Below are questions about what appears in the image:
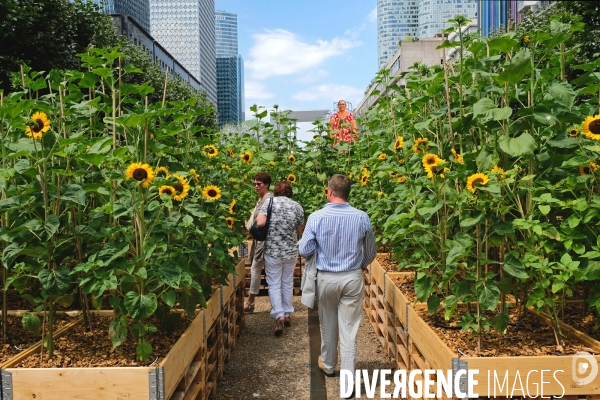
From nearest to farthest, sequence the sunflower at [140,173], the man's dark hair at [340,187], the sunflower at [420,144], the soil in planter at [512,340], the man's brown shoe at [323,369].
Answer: the sunflower at [140,173]
the soil in planter at [512,340]
the sunflower at [420,144]
the man's dark hair at [340,187]
the man's brown shoe at [323,369]

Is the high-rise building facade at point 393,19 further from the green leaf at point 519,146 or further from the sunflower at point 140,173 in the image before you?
the sunflower at point 140,173

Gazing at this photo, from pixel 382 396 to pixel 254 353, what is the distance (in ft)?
4.68

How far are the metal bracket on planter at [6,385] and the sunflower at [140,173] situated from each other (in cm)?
106

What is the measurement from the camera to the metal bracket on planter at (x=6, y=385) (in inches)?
101

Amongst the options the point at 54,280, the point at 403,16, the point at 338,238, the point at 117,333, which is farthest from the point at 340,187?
the point at 403,16

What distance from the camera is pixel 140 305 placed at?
2.71 m

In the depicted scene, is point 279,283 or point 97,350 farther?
point 279,283

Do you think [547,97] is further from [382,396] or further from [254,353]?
[254,353]

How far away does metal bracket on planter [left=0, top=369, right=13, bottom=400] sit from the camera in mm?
2576

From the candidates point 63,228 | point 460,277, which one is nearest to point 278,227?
point 460,277

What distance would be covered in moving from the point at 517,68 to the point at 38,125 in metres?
2.32

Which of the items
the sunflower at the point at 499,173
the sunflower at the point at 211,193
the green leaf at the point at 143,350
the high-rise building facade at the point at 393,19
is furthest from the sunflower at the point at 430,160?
the high-rise building facade at the point at 393,19

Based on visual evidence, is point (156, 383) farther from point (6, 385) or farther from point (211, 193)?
point (211, 193)

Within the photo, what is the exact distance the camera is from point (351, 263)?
3928 millimetres
